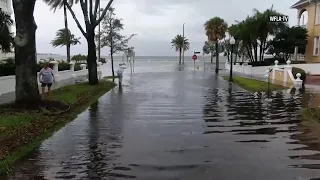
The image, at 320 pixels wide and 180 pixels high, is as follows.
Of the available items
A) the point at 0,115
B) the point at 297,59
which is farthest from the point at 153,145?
the point at 297,59

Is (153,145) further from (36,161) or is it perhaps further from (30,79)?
(30,79)

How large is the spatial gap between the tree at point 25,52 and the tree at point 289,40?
31859 millimetres

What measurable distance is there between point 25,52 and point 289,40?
32256mm

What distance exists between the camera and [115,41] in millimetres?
40375

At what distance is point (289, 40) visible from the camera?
38094mm

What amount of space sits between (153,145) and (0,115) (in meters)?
5.25

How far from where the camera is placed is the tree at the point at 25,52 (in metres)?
11.4

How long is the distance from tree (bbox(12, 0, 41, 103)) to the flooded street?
Result: 6.31 ft

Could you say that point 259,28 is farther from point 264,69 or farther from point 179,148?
point 179,148

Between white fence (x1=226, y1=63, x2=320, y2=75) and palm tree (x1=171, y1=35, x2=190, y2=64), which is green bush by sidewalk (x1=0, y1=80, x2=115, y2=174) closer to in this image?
white fence (x1=226, y1=63, x2=320, y2=75)

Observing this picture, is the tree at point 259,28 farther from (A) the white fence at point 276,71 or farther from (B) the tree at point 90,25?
(B) the tree at point 90,25

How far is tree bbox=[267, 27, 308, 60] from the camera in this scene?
124ft

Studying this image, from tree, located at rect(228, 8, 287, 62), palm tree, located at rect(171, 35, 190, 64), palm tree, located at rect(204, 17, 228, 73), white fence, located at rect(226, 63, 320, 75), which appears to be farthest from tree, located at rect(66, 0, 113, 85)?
palm tree, located at rect(171, 35, 190, 64)

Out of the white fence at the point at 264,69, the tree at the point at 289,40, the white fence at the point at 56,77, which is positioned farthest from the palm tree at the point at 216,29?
the white fence at the point at 56,77
